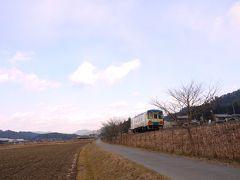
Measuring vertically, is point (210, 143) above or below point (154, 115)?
below

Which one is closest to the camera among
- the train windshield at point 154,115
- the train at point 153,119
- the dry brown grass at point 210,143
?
the dry brown grass at point 210,143

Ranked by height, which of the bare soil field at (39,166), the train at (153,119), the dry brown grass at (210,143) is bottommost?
the bare soil field at (39,166)

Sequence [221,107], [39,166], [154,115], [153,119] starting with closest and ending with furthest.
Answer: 1. [39,166]
2. [154,115]
3. [153,119]
4. [221,107]

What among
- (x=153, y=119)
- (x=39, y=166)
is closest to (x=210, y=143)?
(x=39, y=166)

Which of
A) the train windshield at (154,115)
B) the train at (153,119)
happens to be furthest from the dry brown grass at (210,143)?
the train at (153,119)

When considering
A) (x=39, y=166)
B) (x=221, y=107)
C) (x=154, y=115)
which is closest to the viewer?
(x=39, y=166)

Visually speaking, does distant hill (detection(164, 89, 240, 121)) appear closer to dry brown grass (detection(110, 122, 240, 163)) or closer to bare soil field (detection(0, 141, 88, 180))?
dry brown grass (detection(110, 122, 240, 163))

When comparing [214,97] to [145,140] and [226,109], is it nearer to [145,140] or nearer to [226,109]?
[145,140]

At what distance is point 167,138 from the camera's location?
31125 millimetres

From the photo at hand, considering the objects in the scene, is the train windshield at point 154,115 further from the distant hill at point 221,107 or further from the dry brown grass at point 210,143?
the dry brown grass at point 210,143

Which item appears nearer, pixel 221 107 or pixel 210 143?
pixel 210 143

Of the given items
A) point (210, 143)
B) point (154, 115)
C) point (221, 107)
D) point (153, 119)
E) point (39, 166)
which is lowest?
point (39, 166)

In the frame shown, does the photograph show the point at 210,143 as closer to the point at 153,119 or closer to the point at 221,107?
the point at 153,119

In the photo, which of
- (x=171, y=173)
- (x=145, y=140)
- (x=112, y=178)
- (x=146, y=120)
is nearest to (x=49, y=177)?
(x=112, y=178)
